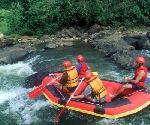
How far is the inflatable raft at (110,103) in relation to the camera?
10820 millimetres

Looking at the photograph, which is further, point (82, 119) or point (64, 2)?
point (64, 2)

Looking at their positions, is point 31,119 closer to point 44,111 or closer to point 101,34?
point 44,111

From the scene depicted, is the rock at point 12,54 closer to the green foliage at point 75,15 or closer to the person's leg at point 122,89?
the green foliage at point 75,15

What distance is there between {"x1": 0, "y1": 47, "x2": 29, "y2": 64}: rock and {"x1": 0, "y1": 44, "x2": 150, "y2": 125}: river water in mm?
268

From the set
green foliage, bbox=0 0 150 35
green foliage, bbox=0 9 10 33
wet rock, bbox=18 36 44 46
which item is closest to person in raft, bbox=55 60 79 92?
wet rock, bbox=18 36 44 46

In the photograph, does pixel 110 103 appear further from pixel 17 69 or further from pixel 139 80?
pixel 17 69

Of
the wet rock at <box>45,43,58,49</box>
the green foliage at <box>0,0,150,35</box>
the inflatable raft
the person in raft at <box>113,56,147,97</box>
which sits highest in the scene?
the green foliage at <box>0,0,150,35</box>

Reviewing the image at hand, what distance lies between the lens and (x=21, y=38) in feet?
64.3

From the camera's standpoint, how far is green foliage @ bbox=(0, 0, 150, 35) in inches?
793

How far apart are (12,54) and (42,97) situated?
184 inches

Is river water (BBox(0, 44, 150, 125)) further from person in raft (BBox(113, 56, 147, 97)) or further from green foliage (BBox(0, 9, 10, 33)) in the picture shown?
green foliage (BBox(0, 9, 10, 33))

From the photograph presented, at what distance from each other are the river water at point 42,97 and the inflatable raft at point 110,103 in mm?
365

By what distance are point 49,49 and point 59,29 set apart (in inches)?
107

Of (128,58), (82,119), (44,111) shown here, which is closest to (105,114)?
(82,119)
